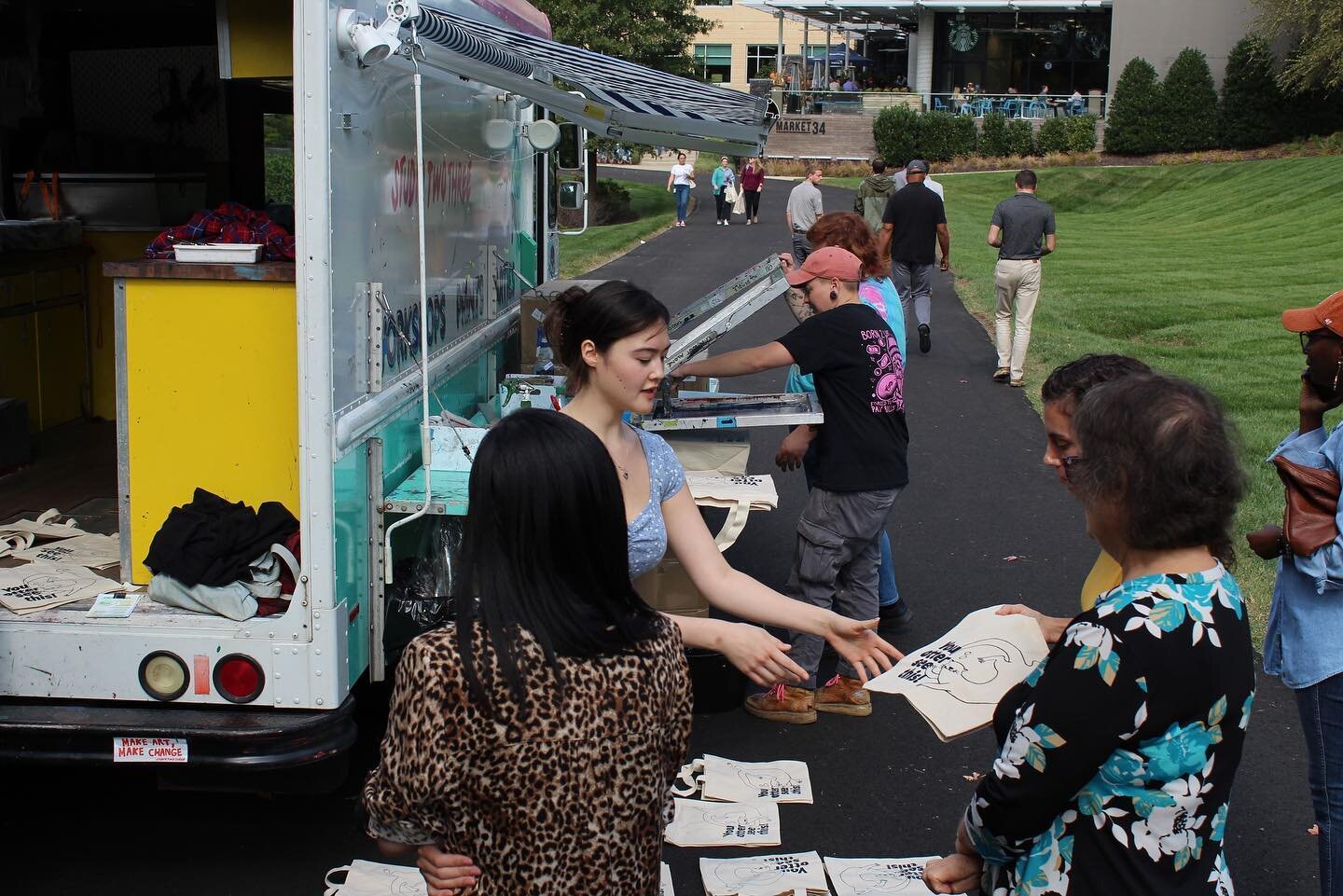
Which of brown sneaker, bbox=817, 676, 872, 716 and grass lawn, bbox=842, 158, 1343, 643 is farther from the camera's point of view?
grass lawn, bbox=842, 158, 1343, 643

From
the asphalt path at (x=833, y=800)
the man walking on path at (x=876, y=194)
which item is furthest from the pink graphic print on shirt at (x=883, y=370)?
the man walking on path at (x=876, y=194)

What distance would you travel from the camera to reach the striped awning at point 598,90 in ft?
14.4

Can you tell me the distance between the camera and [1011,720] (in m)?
2.34

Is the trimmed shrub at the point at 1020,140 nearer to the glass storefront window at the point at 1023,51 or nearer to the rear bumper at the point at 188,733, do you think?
the glass storefront window at the point at 1023,51

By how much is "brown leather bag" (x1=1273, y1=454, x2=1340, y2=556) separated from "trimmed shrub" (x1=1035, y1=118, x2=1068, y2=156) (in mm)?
42100

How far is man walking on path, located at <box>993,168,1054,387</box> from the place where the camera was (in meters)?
11.9

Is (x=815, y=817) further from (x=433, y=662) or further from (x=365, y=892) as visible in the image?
(x=433, y=662)

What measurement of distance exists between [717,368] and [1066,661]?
321cm

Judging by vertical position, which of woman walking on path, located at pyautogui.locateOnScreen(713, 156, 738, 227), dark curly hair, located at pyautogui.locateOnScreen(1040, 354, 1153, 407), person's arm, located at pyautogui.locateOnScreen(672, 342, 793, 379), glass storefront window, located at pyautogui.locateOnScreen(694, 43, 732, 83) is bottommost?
person's arm, located at pyautogui.locateOnScreen(672, 342, 793, 379)

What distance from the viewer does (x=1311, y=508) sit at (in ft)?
10.6

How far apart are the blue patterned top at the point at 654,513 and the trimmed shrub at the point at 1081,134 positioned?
138 feet

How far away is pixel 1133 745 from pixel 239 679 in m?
2.52

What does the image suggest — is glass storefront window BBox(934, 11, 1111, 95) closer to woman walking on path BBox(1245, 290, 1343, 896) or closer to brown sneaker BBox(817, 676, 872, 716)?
brown sneaker BBox(817, 676, 872, 716)

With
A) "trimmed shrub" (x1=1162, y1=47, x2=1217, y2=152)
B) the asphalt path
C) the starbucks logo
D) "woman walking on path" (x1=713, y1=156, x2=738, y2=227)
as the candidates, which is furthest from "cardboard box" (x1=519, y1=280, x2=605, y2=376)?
the starbucks logo
